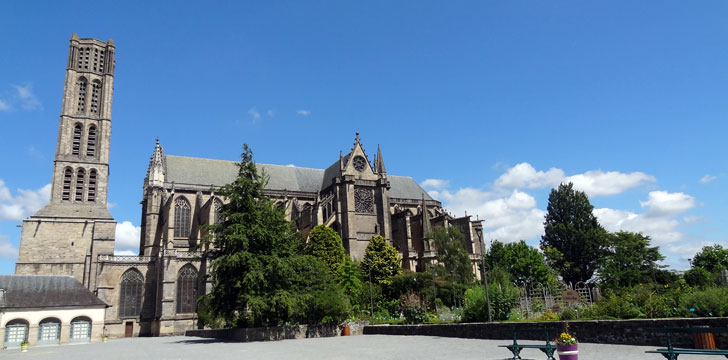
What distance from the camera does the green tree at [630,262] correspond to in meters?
53.3

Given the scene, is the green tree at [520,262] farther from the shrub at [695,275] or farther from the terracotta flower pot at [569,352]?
the terracotta flower pot at [569,352]

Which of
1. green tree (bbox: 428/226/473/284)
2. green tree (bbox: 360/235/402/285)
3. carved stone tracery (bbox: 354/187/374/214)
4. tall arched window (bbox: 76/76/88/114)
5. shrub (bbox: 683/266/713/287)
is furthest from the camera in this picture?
carved stone tracery (bbox: 354/187/374/214)

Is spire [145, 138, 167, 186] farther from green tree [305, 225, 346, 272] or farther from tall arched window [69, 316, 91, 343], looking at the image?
green tree [305, 225, 346, 272]

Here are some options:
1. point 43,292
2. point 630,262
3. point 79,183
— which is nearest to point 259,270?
point 43,292

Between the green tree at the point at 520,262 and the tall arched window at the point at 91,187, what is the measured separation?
44.4 meters

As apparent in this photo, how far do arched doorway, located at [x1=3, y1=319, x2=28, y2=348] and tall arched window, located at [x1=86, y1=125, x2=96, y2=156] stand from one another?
2094 cm

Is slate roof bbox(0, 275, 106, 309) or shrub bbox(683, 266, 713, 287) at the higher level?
slate roof bbox(0, 275, 106, 309)

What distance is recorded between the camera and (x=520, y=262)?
59531mm

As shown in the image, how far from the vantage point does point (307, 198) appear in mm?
58250

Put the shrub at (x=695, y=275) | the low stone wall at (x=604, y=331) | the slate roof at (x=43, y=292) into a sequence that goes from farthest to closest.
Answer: the shrub at (x=695, y=275) → the slate roof at (x=43, y=292) → the low stone wall at (x=604, y=331)

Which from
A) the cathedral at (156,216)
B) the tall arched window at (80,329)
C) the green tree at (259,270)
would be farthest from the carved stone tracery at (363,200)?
the tall arched window at (80,329)

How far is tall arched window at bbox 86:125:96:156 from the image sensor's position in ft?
165

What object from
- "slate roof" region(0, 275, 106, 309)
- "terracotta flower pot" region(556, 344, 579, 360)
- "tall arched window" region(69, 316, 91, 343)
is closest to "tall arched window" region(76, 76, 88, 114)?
"slate roof" region(0, 275, 106, 309)

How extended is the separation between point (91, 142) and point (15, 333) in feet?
74.6
